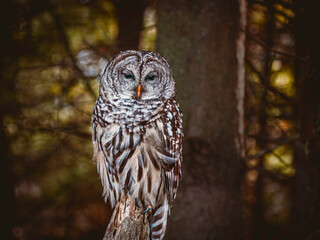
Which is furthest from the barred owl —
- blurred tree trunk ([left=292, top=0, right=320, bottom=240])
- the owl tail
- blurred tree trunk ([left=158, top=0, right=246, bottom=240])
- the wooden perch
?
blurred tree trunk ([left=292, top=0, right=320, bottom=240])

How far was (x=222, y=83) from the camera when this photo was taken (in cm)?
297

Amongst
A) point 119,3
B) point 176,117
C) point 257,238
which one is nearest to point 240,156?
point 176,117

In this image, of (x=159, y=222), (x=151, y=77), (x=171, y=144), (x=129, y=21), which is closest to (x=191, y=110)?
(x=171, y=144)

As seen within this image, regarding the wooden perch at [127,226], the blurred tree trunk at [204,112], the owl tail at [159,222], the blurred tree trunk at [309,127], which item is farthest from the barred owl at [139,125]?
the blurred tree trunk at [309,127]

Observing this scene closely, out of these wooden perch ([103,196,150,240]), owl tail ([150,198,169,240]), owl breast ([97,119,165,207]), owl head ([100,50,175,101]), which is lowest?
owl tail ([150,198,169,240])

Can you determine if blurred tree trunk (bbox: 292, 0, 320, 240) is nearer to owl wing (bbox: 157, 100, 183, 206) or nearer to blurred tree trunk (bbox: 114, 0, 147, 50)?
owl wing (bbox: 157, 100, 183, 206)

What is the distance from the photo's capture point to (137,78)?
2.38 meters

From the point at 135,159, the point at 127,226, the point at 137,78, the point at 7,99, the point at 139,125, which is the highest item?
the point at 137,78

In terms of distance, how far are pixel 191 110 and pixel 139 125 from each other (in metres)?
0.82

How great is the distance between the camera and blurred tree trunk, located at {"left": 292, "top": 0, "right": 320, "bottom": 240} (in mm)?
3203

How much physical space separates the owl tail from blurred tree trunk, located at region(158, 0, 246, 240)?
32 centimetres

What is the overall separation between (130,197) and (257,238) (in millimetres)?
3644

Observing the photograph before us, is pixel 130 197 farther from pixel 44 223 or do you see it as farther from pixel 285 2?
pixel 44 223

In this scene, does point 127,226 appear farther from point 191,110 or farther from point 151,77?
point 191,110
